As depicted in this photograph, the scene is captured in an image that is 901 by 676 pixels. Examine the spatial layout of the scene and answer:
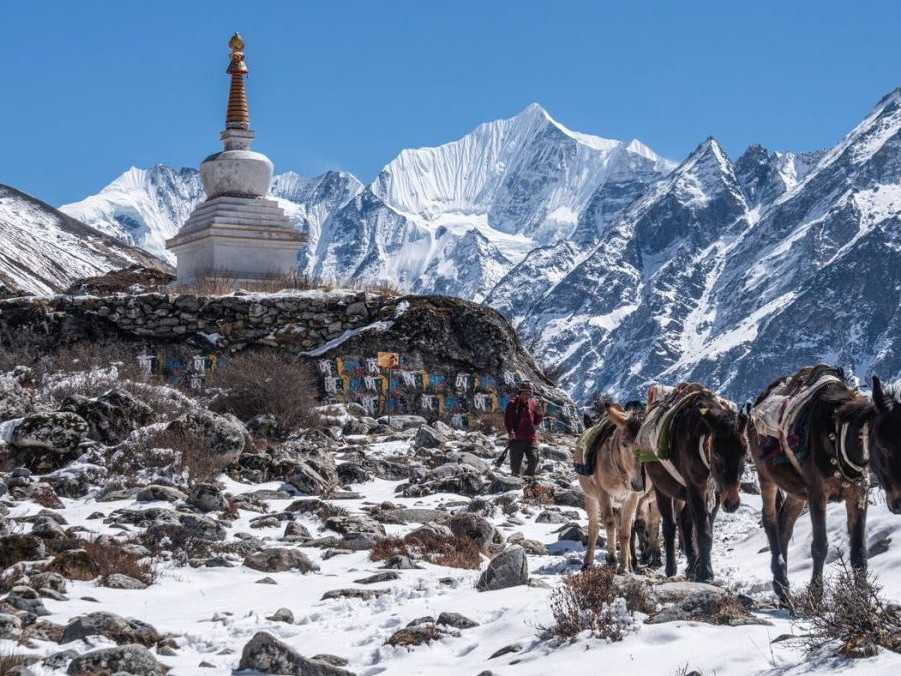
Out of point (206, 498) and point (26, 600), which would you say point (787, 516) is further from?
point (206, 498)

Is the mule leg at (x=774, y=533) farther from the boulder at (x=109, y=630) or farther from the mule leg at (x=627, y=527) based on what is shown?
the boulder at (x=109, y=630)

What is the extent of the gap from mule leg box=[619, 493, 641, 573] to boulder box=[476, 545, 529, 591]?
3.09 feet

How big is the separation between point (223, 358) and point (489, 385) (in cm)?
538

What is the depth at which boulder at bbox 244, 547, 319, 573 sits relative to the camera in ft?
42.4

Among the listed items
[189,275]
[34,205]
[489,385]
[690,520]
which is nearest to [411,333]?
[489,385]

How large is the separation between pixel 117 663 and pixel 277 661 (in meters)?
0.98

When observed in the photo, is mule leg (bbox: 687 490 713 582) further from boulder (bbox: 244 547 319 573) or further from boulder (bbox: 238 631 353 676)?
boulder (bbox: 244 547 319 573)

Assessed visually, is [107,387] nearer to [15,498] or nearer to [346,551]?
[15,498]

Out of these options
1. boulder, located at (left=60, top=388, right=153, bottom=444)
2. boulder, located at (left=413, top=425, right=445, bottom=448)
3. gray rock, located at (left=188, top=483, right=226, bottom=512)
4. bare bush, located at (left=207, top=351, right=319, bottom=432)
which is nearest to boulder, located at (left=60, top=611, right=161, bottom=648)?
gray rock, located at (left=188, top=483, right=226, bottom=512)

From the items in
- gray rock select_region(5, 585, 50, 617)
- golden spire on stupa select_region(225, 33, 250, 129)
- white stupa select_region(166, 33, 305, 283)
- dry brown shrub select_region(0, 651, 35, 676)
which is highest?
golden spire on stupa select_region(225, 33, 250, 129)

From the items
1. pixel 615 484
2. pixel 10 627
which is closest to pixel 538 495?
pixel 615 484

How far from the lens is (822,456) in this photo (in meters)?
9.94

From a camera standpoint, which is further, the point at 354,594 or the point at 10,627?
the point at 354,594

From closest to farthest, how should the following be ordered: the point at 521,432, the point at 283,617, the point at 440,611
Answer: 1. the point at 440,611
2. the point at 283,617
3. the point at 521,432
